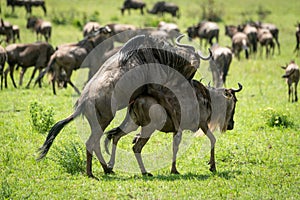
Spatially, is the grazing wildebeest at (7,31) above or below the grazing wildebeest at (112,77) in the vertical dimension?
below

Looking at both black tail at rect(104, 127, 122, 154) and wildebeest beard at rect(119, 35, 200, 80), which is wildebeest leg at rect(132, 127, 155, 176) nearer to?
black tail at rect(104, 127, 122, 154)

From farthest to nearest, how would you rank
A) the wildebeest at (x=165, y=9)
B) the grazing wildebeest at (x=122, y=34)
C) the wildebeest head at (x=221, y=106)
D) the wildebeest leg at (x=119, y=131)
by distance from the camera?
1. the wildebeest at (x=165, y=9)
2. the grazing wildebeest at (x=122, y=34)
3. the wildebeest head at (x=221, y=106)
4. the wildebeest leg at (x=119, y=131)

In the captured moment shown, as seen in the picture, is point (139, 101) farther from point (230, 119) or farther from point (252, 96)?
point (252, 96)

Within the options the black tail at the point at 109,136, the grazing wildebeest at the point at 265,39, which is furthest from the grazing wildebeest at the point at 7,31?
the black tail at the point at 109,136

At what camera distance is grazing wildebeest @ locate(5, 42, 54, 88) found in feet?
61.6

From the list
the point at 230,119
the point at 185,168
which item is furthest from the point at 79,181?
the point at 230,119

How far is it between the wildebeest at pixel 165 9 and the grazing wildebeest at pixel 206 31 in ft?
25.7

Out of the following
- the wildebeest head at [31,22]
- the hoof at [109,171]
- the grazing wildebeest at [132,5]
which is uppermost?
the hoof at [109,171]

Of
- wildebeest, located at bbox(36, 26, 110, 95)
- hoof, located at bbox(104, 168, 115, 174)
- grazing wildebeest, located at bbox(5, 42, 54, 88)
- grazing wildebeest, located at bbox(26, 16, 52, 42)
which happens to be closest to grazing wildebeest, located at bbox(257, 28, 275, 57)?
grazing wildebeest, located at bbox(26, 16, 52, 42)

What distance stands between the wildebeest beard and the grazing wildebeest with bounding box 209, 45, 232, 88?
9881mm

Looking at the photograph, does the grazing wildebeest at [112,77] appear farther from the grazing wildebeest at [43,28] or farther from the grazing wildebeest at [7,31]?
the grazing wildebeest at [43,28]

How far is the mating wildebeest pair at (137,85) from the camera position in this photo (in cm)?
842

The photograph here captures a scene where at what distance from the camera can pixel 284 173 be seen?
9.20 m

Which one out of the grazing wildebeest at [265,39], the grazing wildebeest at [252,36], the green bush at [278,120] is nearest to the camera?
the green bush at [278,120]
